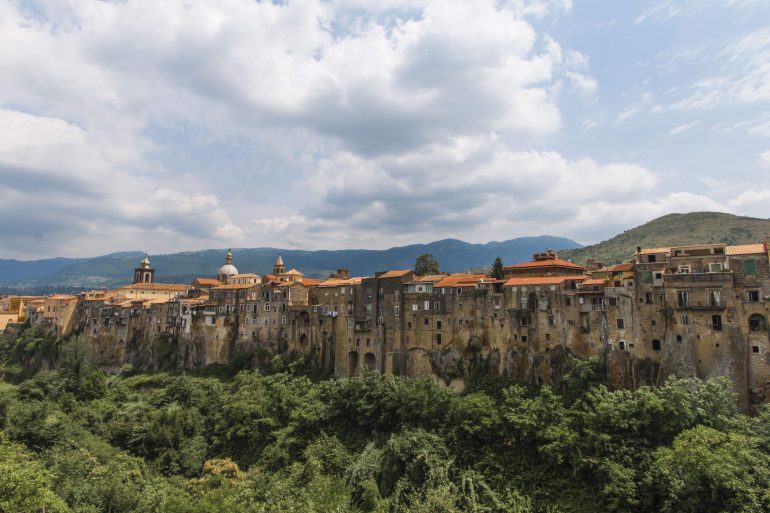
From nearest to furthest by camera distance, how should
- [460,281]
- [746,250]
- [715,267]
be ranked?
1. [746,250]
2. [715,267]
3. [460,281]

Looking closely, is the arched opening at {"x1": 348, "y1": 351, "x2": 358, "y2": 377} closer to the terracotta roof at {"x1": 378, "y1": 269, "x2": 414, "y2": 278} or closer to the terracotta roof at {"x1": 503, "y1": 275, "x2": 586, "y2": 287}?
the terracotta roof at {"x1": 378, "y1": 269, "x2": 414, "y2": 278}

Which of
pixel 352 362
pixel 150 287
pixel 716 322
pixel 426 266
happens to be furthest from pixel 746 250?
pixel 150 287

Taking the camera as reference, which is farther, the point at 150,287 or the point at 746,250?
the point at 150,287

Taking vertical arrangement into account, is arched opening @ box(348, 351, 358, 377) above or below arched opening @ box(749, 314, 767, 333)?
below

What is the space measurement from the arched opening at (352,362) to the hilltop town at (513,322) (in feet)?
0.56

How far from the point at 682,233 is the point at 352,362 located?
97.0m

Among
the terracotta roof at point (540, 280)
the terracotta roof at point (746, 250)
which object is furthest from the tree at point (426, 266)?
the terracotta roof at point (746, 250)

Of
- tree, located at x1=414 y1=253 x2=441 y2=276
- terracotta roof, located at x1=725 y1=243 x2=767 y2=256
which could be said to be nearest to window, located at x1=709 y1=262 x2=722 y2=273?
terracotta roof, located at x1=725 y1=243 x2=767 y2=256

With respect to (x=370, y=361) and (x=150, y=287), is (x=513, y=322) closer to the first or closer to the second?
(x=370, y=361)

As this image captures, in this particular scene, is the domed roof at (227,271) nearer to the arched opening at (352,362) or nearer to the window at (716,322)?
the arched opening at (352,362)

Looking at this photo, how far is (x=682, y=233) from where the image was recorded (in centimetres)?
11300

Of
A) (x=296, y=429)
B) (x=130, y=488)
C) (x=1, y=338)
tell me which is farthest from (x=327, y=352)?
(x=1, y=338)

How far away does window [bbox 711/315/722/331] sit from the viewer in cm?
3662

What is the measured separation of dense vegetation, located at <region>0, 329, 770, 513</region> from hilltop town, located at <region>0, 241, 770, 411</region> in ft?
10.9
